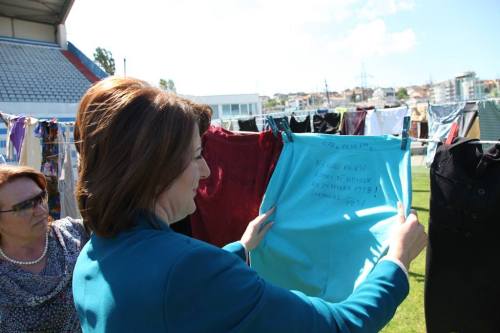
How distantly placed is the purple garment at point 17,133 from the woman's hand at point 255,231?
Result: 378 centimetres

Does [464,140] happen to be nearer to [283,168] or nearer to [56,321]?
[283,168]

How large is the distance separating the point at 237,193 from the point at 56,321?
3.10 feet

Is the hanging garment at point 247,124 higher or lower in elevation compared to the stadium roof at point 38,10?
lower

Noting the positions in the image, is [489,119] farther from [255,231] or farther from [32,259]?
[32,259]

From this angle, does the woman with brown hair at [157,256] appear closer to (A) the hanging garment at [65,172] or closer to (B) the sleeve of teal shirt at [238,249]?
(B) the sleeve of teal shirt at [238,249]

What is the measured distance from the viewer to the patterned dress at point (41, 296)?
1552 millimetres

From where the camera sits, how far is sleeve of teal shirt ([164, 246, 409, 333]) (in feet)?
2.35

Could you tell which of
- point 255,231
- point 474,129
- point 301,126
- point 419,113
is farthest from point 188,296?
point 419,113

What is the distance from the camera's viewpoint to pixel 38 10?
15656 mm

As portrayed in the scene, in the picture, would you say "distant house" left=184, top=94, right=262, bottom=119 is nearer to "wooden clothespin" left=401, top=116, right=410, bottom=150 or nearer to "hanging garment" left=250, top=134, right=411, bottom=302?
"hanging garment" left=250, top=134, right=411, bottom=302

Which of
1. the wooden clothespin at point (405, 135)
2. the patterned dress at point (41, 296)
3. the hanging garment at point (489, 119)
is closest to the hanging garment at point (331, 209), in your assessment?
the wooden clothespin at point (405, 135)

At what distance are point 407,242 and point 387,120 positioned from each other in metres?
5.98

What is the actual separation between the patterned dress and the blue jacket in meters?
0.90

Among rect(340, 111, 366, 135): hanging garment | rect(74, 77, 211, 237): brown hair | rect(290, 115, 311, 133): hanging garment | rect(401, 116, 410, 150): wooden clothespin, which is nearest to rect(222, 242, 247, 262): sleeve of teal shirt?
rect(74, 77, 211, 237): brown hair
